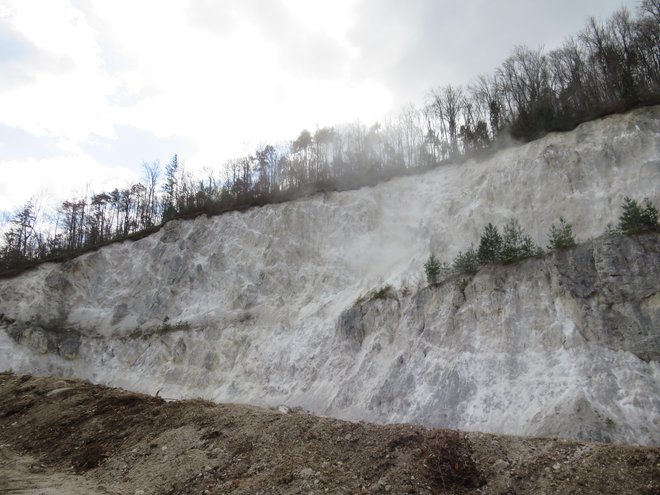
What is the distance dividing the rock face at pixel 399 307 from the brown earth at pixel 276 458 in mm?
6343

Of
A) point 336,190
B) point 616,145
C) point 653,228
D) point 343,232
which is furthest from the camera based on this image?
point 336,190

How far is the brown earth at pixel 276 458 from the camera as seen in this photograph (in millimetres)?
6633

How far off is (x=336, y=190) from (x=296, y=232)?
4320 millimetres

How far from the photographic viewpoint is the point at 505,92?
113ft

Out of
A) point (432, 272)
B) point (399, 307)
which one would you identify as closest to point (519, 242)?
point (432, 272)

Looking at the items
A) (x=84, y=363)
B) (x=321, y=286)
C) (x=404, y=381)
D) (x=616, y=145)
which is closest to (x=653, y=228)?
(x=616, y=145)

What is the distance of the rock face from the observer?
14.3m

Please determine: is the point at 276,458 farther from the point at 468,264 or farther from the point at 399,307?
the point at 468,264

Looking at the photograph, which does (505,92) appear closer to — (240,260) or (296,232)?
(296,232)

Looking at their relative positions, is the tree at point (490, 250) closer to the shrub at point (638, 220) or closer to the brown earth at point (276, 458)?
the shrub at point (638, 220)

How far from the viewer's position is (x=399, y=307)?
20609mm

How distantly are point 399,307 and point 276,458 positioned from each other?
13.1m

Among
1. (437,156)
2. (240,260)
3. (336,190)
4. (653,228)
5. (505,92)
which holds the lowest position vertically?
(653,228)

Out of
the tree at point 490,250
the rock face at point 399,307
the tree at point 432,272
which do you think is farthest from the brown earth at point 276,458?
the tree at point 490,250
